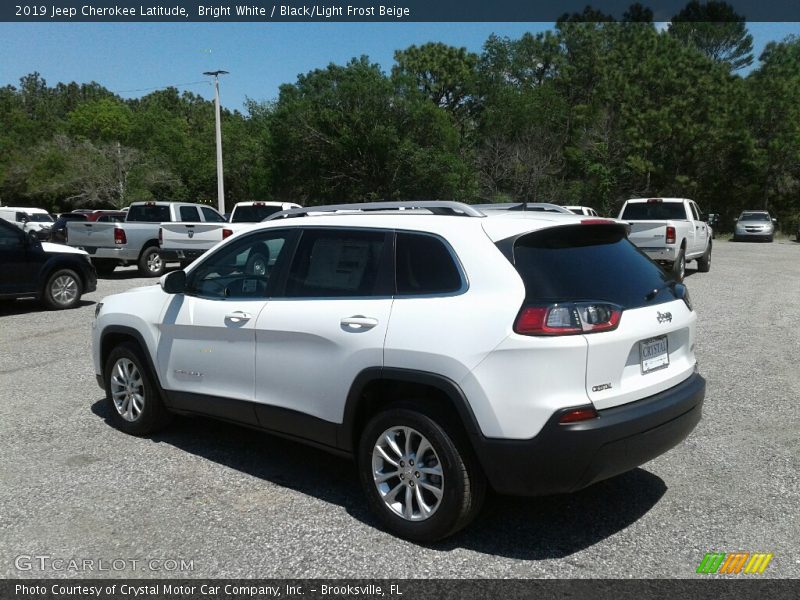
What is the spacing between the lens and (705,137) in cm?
4288

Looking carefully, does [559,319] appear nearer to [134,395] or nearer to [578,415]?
[578,415]

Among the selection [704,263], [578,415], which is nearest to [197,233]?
[704,263]

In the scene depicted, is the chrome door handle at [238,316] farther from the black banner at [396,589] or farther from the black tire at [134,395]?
the black banner at [396,589]

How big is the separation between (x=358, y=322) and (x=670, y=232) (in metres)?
13.3

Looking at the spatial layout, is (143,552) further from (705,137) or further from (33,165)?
(33,165)

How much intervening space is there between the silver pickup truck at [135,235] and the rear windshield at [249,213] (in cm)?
92

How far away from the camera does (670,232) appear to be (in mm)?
15820

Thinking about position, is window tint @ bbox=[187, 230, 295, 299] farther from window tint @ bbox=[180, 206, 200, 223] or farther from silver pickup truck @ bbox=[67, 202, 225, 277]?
window tint @ bbox=[180, 206, 200, 223]

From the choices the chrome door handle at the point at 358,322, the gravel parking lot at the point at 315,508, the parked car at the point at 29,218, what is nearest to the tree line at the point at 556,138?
the parked car at the point at 29,218

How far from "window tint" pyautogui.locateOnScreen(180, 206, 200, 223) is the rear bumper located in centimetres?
1666

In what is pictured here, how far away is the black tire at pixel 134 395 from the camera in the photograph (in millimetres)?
5543

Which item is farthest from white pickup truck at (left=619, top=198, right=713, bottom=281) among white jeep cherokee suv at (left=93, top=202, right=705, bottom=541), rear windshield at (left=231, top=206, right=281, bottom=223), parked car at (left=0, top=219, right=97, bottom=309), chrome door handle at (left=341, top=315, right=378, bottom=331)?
chrome door handle at (left=341, top=315, right=378, bottom=331)

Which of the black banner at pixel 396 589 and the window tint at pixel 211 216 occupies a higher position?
the window tint at pixel 211 216

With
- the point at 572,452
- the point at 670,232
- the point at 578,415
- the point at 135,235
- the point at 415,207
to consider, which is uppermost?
the point at 415,207
